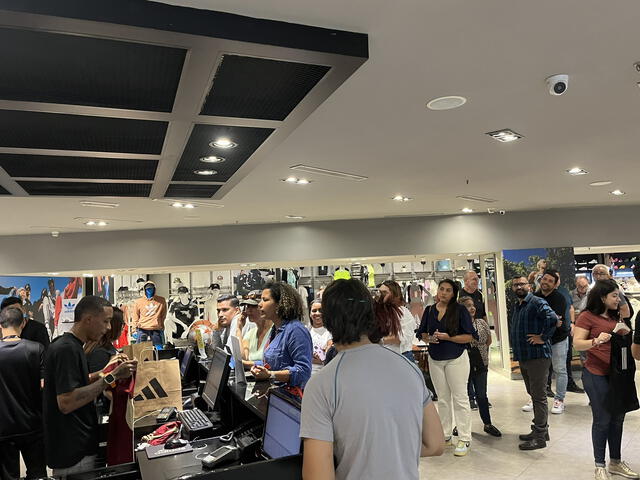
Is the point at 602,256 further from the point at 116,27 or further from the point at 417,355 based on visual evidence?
the point at 116,27

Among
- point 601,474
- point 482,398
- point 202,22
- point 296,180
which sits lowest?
point 601,474

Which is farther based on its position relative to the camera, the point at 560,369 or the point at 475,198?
the point at 475,198

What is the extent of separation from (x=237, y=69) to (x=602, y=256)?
13.9 meters

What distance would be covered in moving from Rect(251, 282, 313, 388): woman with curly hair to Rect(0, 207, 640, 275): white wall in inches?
209

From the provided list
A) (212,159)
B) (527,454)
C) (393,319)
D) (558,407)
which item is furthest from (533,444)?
(212,159)

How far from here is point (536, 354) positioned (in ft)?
15.6

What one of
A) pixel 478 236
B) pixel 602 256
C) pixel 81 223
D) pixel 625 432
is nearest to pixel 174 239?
pixel 81 223

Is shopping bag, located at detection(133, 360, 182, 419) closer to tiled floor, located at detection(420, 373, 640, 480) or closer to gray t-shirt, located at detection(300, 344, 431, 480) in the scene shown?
gray t-shirt, located at detection(300, 344, 431, 480)

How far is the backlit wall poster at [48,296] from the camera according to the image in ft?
30.2

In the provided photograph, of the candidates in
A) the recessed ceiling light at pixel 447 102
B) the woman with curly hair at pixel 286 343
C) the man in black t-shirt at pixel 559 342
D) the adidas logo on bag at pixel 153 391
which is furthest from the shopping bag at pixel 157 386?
the man in black t-shirt at pixel 559 342

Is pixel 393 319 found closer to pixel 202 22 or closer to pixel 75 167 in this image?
pixel 75 167

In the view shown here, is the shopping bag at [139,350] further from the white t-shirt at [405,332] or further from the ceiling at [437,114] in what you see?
the white t-shirt at [405,332]

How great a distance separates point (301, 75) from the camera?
7.26 feet

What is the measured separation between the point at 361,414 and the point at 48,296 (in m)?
10.1
